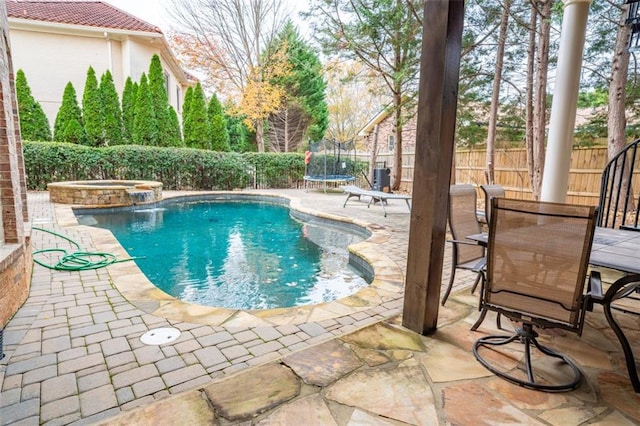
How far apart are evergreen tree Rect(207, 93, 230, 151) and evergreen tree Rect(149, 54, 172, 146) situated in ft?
6.08

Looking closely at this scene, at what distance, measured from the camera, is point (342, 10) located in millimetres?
9203

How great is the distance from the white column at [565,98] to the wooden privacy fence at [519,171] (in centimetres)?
367

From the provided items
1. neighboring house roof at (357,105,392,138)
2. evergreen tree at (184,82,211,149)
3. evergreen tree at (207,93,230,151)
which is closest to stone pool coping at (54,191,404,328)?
evergreen tree at (184,82,211,149)

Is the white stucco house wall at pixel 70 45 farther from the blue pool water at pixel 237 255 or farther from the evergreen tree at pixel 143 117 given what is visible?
the blue pool water at pixel 237 255

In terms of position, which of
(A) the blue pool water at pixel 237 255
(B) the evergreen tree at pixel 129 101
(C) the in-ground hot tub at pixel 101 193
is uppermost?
(B) the evergreen tree at pixel 129 101

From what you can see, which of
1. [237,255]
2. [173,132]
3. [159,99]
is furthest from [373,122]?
[237,255]

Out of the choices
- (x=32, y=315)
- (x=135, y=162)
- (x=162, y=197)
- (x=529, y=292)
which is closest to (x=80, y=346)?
(x=32, y=315)

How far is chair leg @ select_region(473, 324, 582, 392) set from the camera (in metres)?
1.74

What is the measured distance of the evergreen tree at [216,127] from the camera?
1307 cm

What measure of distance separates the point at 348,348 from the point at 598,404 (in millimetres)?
1227

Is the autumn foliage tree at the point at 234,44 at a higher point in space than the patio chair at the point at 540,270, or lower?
higher

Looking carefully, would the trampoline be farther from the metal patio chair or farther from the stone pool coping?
the stone pool coping

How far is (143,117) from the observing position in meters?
10.9

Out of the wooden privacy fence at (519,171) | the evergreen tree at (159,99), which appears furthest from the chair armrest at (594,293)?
the evergreen tree at (159,99)
